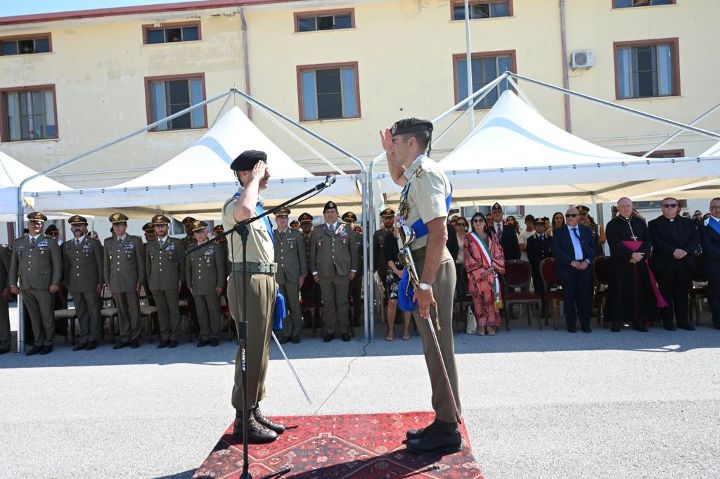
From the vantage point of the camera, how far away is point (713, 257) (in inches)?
317

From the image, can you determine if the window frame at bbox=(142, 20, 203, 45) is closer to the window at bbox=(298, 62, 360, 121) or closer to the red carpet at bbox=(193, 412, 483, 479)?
the window at bbox=(298, 62, 360, 121)

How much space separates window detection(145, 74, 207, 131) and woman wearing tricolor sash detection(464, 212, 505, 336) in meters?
10.3

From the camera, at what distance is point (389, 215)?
27.9 ft

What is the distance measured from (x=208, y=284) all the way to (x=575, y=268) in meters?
4.75

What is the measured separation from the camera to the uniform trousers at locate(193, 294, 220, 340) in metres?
8.24

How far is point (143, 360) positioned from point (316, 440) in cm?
420

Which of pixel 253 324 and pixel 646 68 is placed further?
pixel 646 68

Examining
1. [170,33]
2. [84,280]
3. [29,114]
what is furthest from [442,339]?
[29,114]

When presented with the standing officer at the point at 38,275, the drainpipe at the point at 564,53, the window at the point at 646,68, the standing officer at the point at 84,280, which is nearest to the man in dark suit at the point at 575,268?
the standing officer at the point at 84,280

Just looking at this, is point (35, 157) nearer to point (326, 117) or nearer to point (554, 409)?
point (326, 117)

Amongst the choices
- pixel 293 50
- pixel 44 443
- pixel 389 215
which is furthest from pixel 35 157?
pixel 44 443

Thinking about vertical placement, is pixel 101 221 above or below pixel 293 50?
below

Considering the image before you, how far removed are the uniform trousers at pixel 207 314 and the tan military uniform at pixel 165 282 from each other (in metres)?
0.36

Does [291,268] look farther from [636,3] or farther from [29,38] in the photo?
[29,38]
